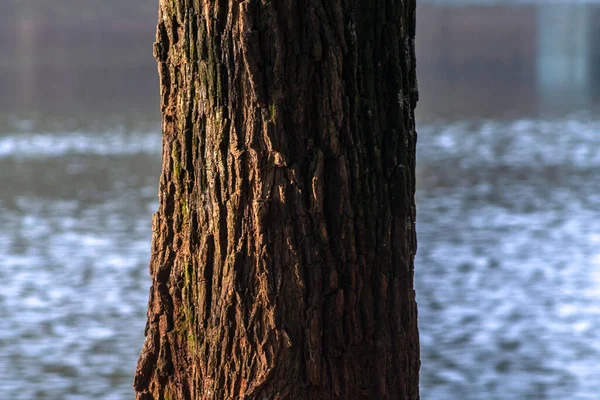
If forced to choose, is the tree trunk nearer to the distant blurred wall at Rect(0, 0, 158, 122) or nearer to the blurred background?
the blurred background

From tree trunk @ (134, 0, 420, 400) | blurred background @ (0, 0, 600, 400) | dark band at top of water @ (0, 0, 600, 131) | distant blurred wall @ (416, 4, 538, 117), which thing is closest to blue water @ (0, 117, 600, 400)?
blurred background @ (0, 0, 600, 400)

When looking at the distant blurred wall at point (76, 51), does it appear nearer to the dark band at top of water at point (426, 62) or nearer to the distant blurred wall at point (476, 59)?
the dark band at top of water at point (426, 62)

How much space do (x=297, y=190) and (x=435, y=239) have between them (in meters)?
6.75

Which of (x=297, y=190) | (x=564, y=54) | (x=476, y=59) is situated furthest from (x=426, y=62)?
(x=297, y=190)

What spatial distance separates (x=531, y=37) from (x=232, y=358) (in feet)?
125

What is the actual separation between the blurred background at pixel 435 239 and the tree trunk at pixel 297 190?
3.23 metres

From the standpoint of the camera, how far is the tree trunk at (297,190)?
2.28 m

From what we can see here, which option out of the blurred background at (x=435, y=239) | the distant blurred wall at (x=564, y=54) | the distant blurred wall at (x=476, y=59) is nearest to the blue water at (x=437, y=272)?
the blurred background at (x=435, y=239)

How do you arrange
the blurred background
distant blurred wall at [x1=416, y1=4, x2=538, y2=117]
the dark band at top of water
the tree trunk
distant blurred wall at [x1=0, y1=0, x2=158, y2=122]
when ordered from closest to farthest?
the tree trunk → the blurred background → the dark band at top of water → distant blurred wall at [x1=416, y1=4, x2=538, y2=117] → distant blurred wall at [x1=0, y1=0, x2=158, y2=122]

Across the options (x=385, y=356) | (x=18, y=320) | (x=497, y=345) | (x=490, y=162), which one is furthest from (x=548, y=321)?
(x=490, y=162)

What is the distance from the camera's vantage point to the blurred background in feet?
19.3

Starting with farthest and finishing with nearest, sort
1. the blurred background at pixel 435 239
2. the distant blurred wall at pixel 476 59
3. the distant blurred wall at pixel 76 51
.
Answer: the distant blurred wall at pixel 76 51, the distant blurred wall at pixel 476 59, the blurred background at pixel 435 239

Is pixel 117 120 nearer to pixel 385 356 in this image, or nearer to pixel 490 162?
pixel 490 162

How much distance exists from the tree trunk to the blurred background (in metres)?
3.23
